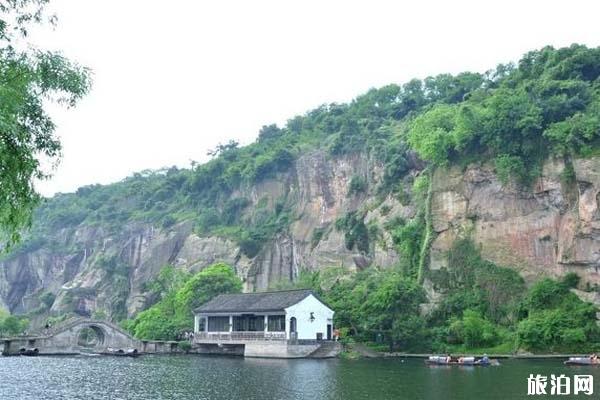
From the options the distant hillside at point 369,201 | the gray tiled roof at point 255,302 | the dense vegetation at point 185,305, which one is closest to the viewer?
the gray tiled roof at point 255,302

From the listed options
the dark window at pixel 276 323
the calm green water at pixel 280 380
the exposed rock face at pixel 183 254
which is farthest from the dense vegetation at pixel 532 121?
the dark window at pixel 276 323

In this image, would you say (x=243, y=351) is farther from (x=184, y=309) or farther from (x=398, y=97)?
(x=398, y=97)

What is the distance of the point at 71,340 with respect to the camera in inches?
2731

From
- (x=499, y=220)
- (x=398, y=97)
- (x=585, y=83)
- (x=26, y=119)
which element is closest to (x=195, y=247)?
(x=398, y=97)

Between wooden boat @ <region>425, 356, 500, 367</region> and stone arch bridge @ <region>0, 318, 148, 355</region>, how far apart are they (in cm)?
3625

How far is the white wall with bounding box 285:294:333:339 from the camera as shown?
57812mm

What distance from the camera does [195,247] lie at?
102875mm

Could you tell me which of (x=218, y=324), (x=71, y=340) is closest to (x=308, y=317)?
(x=218, y=324)

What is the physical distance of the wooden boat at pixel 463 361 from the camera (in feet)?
146

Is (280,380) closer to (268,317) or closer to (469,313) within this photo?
(268,317)

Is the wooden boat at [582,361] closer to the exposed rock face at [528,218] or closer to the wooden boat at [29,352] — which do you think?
the exposed rock face at [528,218]

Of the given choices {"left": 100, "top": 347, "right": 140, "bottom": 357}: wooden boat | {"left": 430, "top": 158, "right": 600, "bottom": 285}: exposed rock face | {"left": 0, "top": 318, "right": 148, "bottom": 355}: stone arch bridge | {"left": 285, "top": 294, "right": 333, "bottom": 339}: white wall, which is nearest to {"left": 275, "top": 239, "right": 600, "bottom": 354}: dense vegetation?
{"left": 430, "top": 158, "right": 600, "bottom": 285}: exposed rock face

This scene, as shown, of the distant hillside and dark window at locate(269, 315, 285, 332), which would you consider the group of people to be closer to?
dark window at locate(269, 315, 285, 332)

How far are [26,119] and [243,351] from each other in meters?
49.4
